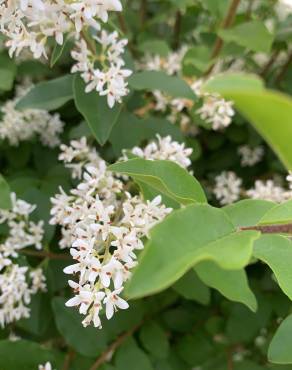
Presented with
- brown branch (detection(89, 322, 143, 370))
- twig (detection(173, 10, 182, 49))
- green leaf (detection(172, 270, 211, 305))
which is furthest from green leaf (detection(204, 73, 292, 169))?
twig (detection(173, 10, 182, 49))

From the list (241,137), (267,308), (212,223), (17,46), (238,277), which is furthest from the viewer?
(241,137)

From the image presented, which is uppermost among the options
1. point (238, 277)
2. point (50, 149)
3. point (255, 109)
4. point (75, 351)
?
point (255, 109)

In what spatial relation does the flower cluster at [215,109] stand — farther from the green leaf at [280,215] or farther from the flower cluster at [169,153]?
the green leaf at [280,215]

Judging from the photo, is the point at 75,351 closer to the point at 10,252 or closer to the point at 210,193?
the point at 10,252

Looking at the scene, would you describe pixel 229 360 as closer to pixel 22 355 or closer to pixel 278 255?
pixel 22 355

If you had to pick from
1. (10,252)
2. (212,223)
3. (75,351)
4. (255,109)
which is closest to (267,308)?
(75,351)

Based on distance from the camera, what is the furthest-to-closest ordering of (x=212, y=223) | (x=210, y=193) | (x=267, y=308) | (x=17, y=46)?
(x=210, y=193), (x=267, y=308), (x=17, y=46), (x=212, y=223)
